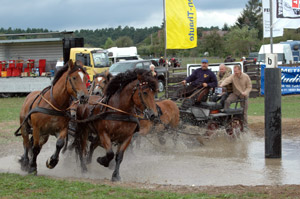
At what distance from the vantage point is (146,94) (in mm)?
7875

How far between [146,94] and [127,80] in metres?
0.69

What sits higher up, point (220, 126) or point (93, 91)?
point (93, 91)

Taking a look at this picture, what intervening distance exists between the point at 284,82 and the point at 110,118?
686 inches

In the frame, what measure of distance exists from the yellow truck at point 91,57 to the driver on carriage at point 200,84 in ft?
55.5

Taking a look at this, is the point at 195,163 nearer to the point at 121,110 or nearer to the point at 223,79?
the point at 121,110

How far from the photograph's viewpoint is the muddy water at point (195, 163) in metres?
8.25

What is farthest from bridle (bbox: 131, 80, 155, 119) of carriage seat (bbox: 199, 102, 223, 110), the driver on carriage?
carriage seat (bbox: 199, 102, 223, 110)

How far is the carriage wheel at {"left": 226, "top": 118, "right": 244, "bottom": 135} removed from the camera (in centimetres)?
1271

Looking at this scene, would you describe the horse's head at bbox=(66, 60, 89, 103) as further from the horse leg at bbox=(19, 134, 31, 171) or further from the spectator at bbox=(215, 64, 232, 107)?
the spectator at bbox=(215, 64, 232, 107)

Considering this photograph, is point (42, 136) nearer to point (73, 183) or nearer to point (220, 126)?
point (73, 183)

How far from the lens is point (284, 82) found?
78.5ft

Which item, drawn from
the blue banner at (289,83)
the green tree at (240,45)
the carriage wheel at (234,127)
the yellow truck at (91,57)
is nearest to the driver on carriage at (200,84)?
the carriage wheel at (234,127)

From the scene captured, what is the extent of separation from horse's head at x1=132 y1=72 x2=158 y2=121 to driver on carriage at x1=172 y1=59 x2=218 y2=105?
13.7ft

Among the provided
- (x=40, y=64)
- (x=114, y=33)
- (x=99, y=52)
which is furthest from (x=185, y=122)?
(x=114, y=33)
